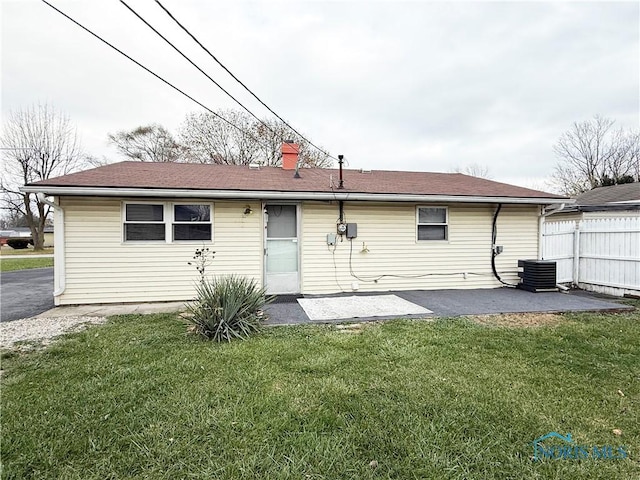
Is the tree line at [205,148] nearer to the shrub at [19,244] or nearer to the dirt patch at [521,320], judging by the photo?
the shrub at [19,244]

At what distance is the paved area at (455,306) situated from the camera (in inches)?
230

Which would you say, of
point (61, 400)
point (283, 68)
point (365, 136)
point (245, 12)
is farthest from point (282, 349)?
point (365, 136)

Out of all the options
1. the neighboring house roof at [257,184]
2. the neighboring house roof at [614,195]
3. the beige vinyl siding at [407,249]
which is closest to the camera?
the neighboring house roof at [257,184]

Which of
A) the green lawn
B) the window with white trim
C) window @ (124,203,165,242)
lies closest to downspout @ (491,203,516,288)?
the green lawn

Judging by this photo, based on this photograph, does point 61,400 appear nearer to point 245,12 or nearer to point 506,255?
point 245,12

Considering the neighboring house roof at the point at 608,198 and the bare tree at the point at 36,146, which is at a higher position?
the bare tree at the point at 36,146

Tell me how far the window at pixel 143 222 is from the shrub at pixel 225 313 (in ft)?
9.57

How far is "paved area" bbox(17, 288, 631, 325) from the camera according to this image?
5844mm

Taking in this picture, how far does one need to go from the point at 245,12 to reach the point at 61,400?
6980mm

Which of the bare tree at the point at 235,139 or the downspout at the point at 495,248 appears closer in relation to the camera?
the downspout at the point at 495,248

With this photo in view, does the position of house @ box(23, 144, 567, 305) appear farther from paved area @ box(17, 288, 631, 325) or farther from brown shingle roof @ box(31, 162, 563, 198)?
paved area @ box(17, 288, 631, 325)

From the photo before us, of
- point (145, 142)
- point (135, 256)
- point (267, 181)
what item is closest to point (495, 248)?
point (267, 181)

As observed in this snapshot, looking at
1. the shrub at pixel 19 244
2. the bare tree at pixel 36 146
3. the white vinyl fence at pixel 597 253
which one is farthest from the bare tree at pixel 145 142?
the white vinyl fence at pixel 597 253

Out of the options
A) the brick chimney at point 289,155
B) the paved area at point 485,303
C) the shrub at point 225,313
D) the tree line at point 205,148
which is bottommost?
the paved area at point 485,303
